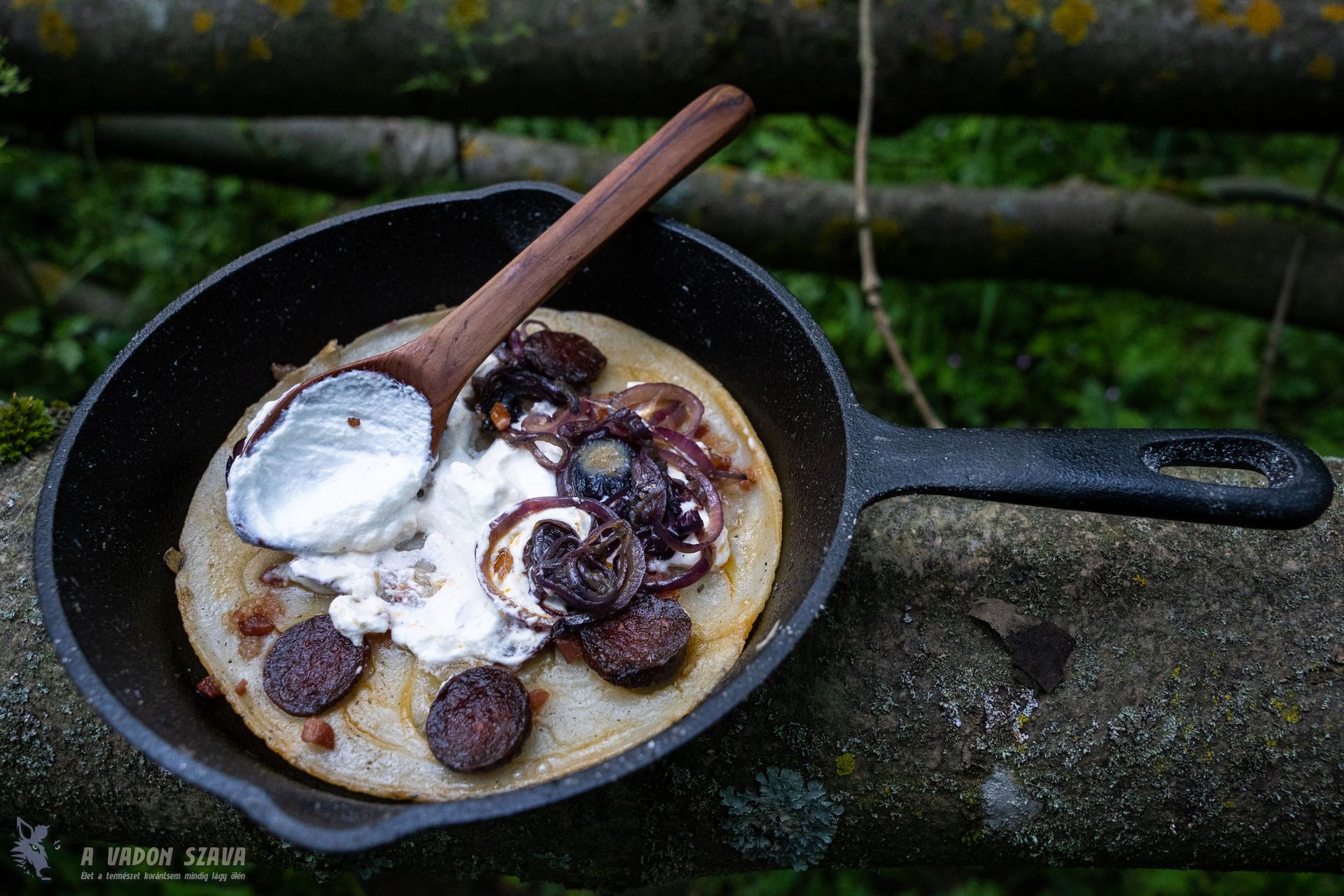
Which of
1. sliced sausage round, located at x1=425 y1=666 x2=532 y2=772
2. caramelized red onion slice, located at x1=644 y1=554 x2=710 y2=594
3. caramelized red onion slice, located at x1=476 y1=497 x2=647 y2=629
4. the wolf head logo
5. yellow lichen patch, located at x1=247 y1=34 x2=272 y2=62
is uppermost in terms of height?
yellow lichen patch, located at x1=247 y1=34 x2=272 y2=62

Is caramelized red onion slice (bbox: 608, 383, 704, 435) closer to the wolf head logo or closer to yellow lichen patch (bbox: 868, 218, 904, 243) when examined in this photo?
the wolf head logo

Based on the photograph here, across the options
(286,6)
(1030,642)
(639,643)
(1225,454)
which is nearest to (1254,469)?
(1225,454)

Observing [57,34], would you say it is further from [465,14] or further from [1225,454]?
[1225,454]

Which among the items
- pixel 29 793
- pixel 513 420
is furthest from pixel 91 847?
pixel 513 420

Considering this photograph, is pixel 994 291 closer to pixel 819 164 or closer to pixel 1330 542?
pixel 819 164

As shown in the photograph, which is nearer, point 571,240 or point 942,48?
A: point 571,240

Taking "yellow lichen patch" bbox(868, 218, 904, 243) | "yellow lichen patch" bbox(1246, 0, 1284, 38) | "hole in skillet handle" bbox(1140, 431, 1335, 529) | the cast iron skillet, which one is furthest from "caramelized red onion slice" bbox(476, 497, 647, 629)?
"yellow lichen patch" bbox(1246, 0, 1284, 38)
